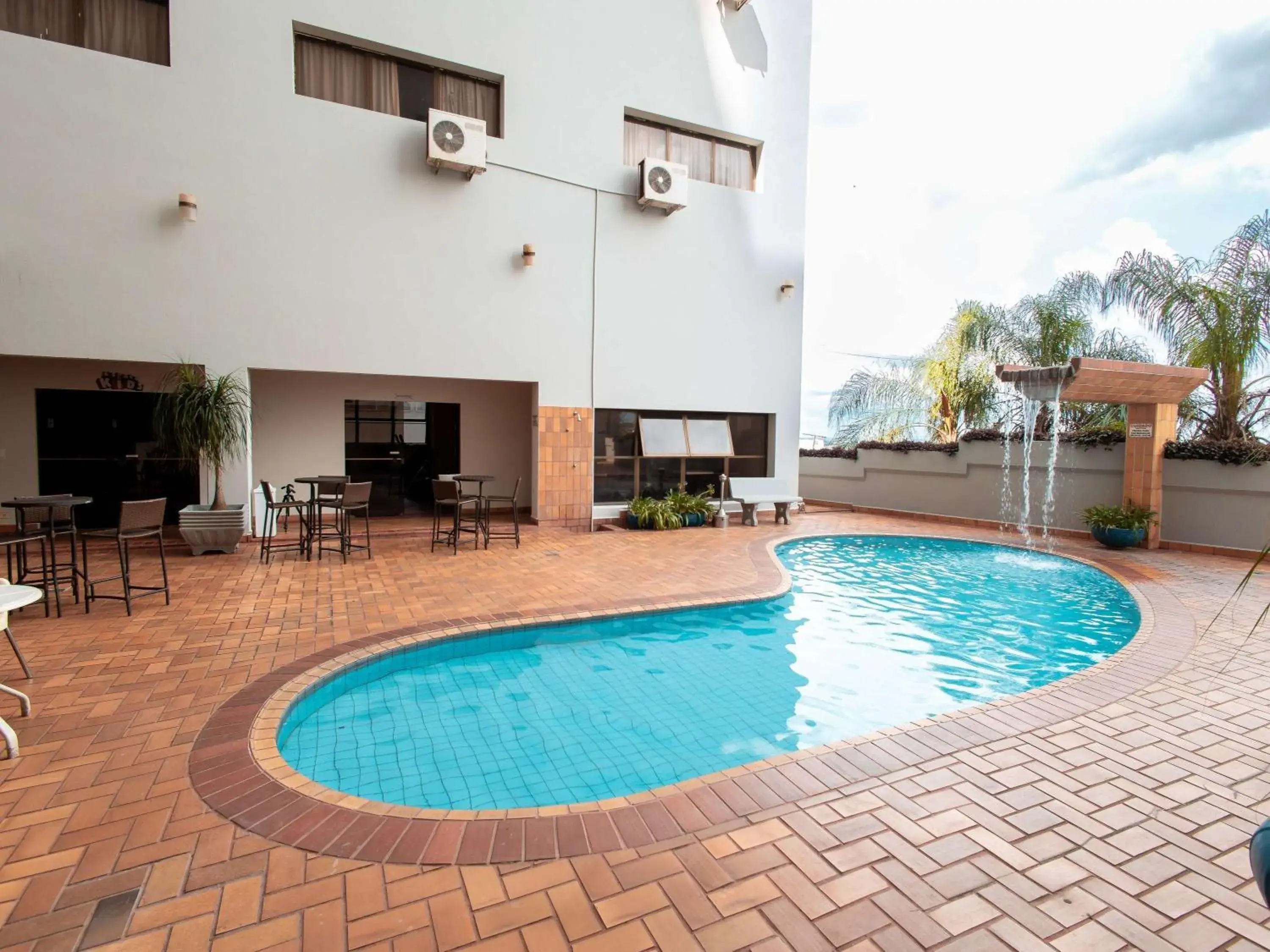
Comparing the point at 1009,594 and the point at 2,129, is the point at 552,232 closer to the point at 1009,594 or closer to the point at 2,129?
the point at 2,129

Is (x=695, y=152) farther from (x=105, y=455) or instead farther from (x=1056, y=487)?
→ (x=105, y=455)

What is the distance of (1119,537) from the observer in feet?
31.0

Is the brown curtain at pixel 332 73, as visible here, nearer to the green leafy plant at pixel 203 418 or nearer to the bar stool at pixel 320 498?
the green leafy plant at pixel 203 418

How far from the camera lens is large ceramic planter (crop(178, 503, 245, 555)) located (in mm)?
7551

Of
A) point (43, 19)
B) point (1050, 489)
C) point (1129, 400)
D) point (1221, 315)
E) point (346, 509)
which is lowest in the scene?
point (346, 509)

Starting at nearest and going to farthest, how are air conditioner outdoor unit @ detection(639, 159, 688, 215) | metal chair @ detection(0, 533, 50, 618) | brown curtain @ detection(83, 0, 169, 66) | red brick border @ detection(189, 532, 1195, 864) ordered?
red brick border @ detection(189, 532, 1195, 864), metal chair @ detection(0, 533, 50, 618), brown curtain @ detection(83, 0, 169, 66), air conditioner outdoor unit @ detection(639, 159, 688, 215)

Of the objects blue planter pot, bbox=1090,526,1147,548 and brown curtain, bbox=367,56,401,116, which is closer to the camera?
brown curtain, bbox=367,56,401,116

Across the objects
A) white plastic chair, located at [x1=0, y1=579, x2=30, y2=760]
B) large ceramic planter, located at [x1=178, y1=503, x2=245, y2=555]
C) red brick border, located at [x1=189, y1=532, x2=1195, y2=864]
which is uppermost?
large ceramic planter, located at [x1=178, y1=503, x2=245, y2=555]

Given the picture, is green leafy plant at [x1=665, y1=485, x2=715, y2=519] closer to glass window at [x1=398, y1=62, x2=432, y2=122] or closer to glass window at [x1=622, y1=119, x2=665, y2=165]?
glass window at [x1=622, y1=119, x2=665, y2=165]

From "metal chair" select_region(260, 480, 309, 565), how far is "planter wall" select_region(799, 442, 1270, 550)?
35.1 feet

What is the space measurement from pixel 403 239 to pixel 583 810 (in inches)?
330

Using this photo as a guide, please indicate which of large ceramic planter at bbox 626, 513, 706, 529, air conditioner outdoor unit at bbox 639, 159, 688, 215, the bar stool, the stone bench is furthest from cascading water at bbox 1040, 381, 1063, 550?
the bar stool

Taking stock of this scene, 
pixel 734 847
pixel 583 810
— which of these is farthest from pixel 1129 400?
pixel 583 810

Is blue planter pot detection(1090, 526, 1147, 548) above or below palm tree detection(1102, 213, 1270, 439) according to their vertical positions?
below
